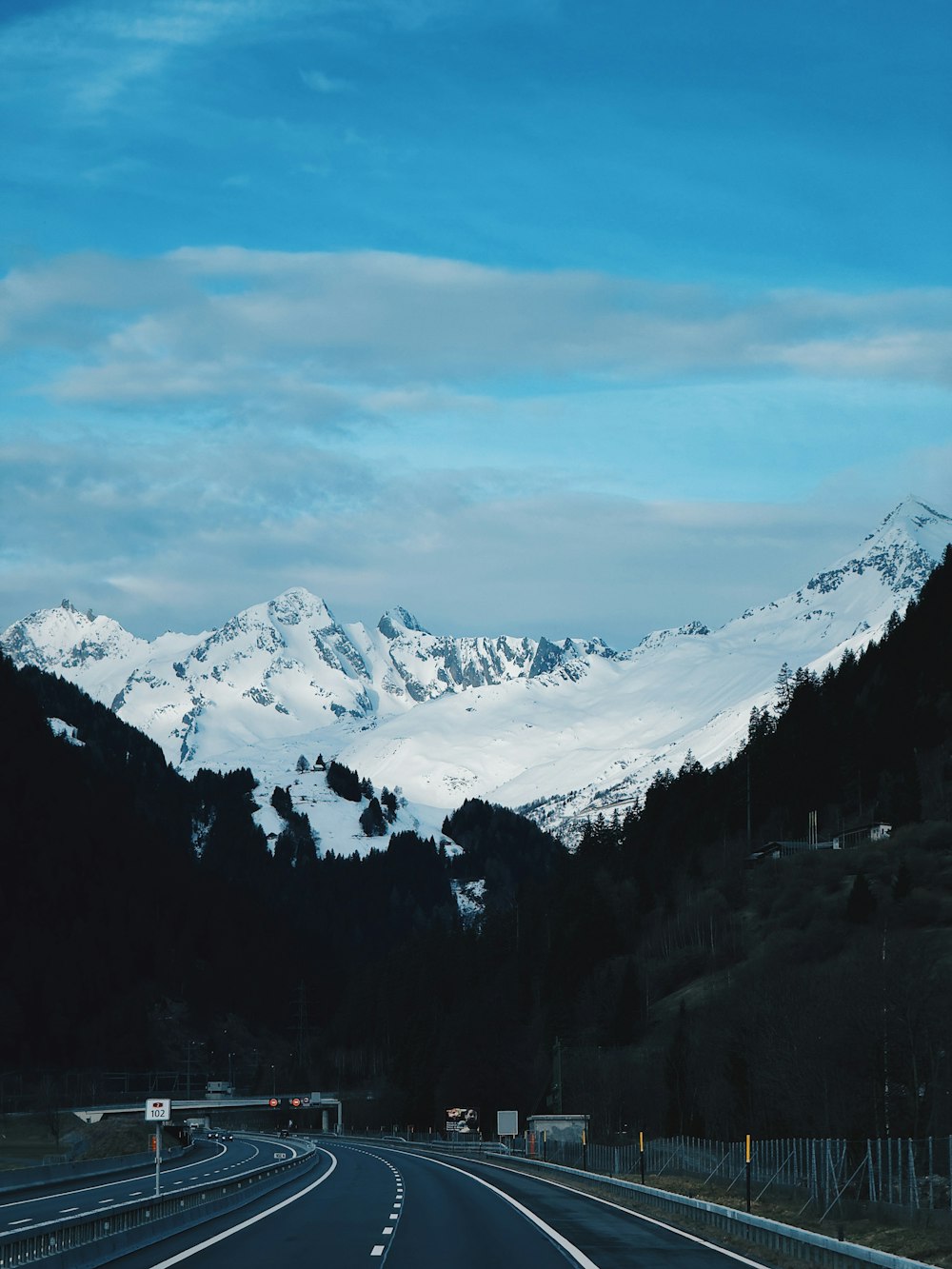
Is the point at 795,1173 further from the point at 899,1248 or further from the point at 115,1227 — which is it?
the point at 115,1227

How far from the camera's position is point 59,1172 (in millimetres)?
78750

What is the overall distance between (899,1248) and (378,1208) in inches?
775

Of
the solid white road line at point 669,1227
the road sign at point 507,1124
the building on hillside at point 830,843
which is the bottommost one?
the road sign at point 507,1124

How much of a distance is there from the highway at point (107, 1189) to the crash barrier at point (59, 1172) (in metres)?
0.59

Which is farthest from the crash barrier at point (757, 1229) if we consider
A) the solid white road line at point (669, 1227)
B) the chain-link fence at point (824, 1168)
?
the chain-link fence at point (824, 1168)

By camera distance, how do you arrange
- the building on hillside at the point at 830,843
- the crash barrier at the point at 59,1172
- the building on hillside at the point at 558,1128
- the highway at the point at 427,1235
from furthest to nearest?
the building on hillside at the point at 830,843 < the building on hillside at the point at 558,1128 < the crash barrier at the point at 59,1172 < the highway at the point at 427,1235

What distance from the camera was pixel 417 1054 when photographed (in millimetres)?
196625

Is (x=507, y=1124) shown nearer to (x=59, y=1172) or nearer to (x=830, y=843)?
(x=59, y=1172)

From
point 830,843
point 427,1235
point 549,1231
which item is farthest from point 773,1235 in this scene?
point 830,843

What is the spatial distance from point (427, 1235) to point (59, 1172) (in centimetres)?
4663

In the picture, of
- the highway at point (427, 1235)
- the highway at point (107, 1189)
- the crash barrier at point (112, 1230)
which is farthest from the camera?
the highway at point (107, 1189)

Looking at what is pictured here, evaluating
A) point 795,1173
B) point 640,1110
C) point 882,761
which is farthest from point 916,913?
point 795,1173

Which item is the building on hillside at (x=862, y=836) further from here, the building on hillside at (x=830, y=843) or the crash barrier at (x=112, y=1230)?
the crash barrier at (x=112, y=1230)

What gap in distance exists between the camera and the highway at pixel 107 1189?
49.2 meters
